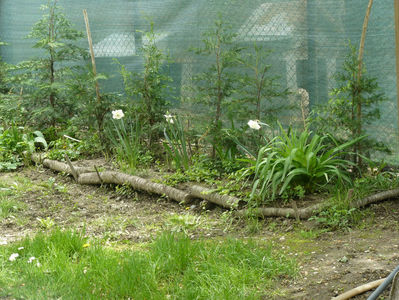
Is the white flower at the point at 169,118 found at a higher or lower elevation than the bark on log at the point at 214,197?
higher

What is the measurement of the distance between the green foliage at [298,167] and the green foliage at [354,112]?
182 millimetres

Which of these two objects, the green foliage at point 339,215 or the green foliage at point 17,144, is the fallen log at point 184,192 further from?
the green foliage at point 17,144

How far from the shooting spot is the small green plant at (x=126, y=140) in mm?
6641

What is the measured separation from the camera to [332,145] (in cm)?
524

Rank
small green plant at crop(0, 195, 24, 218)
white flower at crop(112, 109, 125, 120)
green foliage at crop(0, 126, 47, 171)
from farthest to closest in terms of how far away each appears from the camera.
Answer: green foliage at crop(0, 126, 47, 171) → white flower at crop(112, 109, 125, 120) → small green plant at crop(0, 195, 24, 218)

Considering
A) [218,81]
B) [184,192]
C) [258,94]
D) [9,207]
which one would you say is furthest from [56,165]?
[258,94]

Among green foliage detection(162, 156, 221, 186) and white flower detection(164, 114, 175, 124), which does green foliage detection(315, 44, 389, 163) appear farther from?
white flower detection(164, 114, 175, 124)

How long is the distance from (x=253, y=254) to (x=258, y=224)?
3.34 feet

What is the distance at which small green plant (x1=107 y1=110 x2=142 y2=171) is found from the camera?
6641mm

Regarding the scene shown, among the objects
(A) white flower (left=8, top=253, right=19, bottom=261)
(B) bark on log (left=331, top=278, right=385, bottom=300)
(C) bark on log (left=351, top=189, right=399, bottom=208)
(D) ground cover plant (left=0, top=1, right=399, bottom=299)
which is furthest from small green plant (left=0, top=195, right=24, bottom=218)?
(B) bark on log (left=331, top=278, right=385, bottom=300)

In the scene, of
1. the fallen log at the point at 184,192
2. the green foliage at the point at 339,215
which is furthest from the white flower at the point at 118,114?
the green foliage at the point at 339,215

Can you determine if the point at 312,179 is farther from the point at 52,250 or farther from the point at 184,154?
the point at 52,250

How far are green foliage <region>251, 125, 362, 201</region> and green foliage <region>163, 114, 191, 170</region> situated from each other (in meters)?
1.33

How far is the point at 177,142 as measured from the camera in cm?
630
